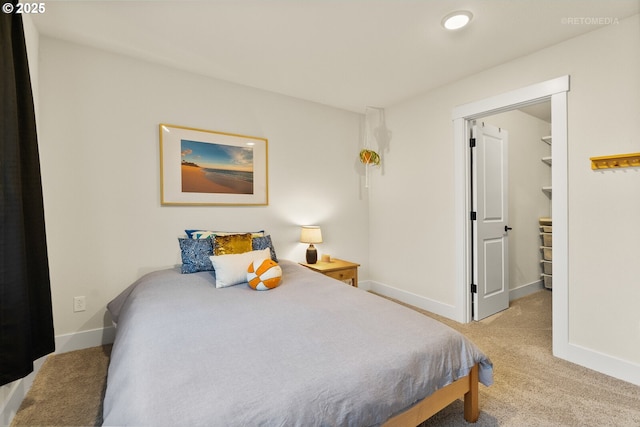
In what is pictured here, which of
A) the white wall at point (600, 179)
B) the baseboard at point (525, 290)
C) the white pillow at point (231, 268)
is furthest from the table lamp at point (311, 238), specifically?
the baseboard at point (525, 290)

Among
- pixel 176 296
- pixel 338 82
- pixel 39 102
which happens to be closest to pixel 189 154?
pixel 39 102

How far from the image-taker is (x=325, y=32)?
218cm

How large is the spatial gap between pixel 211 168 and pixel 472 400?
275 centimetres

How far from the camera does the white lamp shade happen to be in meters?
3.32

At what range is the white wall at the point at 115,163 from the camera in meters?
2.33

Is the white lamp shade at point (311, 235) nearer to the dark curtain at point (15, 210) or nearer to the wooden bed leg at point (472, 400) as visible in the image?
the wooden bed leg at point (472, 400)

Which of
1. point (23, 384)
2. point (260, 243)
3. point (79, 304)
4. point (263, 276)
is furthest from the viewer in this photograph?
point (260, 243)

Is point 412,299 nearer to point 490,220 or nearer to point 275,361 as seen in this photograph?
point 490,220

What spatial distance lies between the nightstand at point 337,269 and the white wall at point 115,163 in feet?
1.92

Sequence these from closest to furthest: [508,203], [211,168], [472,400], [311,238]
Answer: [472,400] → [211,168] → [311,238] → [508,203]

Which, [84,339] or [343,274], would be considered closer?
[84,339]

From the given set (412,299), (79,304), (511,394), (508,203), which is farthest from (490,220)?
(79,304)

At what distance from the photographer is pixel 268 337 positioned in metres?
1.38

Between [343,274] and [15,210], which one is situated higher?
[15,210]
